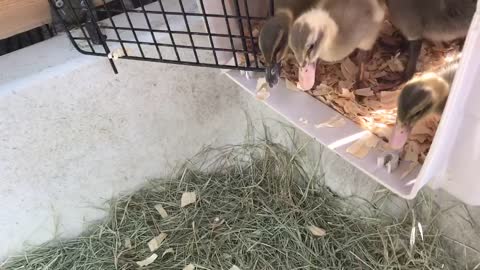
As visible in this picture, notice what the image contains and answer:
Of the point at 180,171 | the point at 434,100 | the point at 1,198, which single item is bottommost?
the point at 180,171

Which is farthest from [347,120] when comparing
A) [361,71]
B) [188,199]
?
[188,199]

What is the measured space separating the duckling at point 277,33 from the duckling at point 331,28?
2cm

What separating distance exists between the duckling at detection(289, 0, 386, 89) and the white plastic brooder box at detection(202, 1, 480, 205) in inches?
3.1

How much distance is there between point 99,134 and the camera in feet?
4.08

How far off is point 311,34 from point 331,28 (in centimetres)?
6

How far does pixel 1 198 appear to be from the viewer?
1200mm

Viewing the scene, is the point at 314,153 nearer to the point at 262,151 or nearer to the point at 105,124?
the point at 262,151

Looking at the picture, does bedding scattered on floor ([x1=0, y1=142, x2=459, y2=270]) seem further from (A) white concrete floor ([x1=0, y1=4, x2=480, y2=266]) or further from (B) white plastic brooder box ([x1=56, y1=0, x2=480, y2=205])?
(B) white plastic brooder box ([x1=56, y1=0, x2=480, y2=205])

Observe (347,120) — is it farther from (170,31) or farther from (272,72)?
(170,31)

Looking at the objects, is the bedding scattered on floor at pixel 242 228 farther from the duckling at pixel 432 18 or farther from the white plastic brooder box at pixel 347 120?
the duckling at pixel 432 18

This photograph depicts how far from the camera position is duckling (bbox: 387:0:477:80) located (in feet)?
2.89

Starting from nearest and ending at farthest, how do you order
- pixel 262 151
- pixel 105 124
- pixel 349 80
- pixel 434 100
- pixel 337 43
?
pixel 434 100, pixel 337 43, pixel 349 80, pixel 105 124, pixel 262 151

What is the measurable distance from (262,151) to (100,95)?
46cm

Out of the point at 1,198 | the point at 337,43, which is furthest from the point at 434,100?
the point at 1,198
